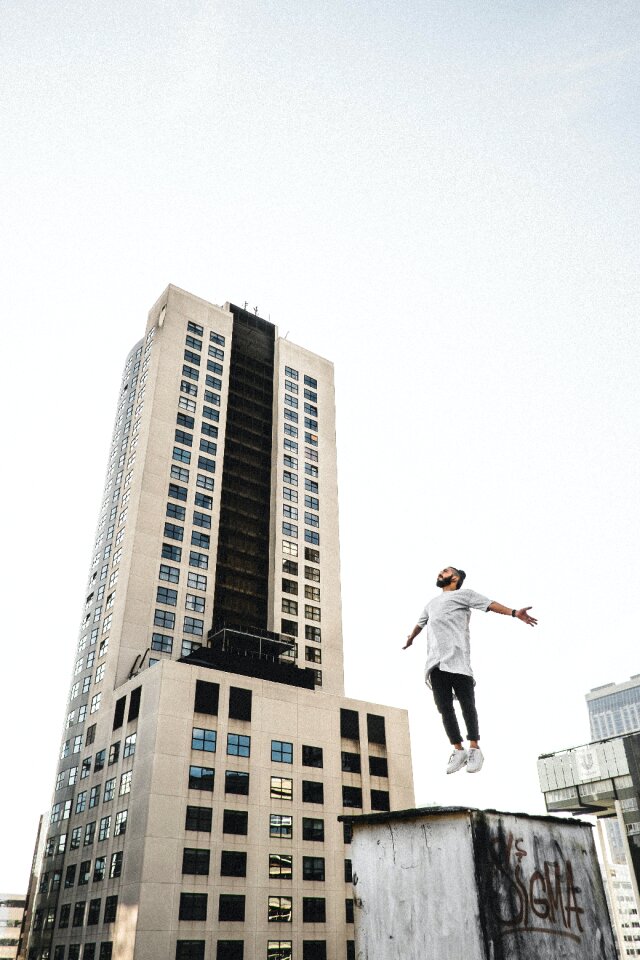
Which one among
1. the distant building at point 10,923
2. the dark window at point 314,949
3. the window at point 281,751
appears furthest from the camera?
the distant building at point 10,923

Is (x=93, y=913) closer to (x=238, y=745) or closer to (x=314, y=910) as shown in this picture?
(x=238, y=745)

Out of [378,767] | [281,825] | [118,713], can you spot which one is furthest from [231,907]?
[378,767]

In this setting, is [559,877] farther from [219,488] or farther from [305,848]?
[219,488]

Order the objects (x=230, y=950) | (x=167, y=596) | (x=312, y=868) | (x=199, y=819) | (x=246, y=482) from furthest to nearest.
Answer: (x=246, y=482)
(x=167, y=596)
(x=312, y=868)
(x=199, y=819)
(x=230, y=950)

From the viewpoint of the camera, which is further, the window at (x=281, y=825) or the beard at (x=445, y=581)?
the window at (x=281, y=825)

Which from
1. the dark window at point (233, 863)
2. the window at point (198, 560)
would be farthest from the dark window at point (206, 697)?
the window at point (198, 560)

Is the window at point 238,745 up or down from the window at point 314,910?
up

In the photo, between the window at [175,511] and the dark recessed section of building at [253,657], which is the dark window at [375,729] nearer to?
the dark recessed section of building at [253,657]

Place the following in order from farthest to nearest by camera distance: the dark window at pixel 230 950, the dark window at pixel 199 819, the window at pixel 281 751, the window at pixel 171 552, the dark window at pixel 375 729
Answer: the window at pixel 171 552
the dark window at pixel 375 729
the window at pixel 281 751
the dark window at pixel 199 819
the dark window at pixel 230 950

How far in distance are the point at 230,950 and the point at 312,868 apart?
940 cm

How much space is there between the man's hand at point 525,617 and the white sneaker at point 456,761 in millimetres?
1744

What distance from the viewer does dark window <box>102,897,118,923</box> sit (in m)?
52.0

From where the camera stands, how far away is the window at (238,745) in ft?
192

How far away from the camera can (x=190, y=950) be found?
49.9 m
